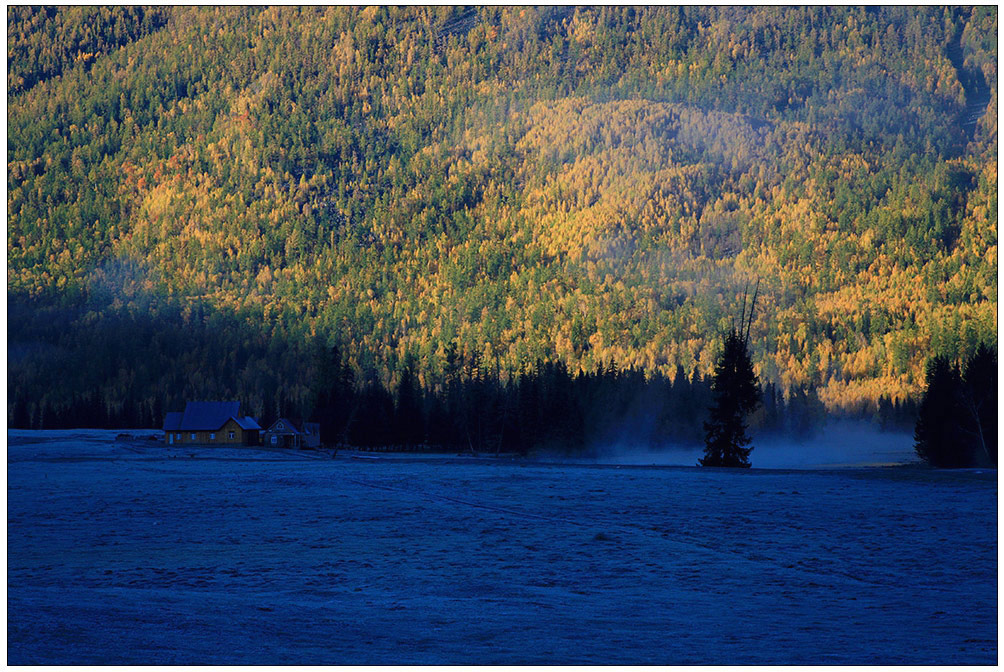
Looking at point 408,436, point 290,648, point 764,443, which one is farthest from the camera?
point 764,443

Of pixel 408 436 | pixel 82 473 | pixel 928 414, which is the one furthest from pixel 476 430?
pixel 82 473

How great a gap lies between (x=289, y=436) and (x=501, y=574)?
336ft

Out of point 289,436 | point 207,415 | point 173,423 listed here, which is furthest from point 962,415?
point 173,423

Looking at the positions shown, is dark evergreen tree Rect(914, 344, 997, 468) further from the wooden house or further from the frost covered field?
the wooden house

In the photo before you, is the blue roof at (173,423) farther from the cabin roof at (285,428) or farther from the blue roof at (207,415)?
the cabin roof at (285,428)

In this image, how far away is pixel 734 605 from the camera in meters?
21.8

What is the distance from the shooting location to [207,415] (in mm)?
120562

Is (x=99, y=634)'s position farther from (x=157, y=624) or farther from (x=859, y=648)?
(x=859, y=648)

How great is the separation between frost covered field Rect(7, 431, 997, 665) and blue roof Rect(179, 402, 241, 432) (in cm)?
7520

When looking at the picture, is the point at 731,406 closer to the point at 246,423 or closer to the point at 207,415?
the point at 246,423

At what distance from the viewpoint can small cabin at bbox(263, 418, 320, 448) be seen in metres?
122

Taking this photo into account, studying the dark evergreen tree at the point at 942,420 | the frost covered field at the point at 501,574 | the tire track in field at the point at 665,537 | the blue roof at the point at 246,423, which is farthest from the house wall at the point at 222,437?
the tire track in field at the point at 665,537

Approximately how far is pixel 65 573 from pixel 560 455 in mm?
91283

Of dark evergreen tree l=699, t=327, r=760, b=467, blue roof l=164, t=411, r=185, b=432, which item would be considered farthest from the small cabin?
dark evergreen tree l=699, t=327, r=760, b=467
